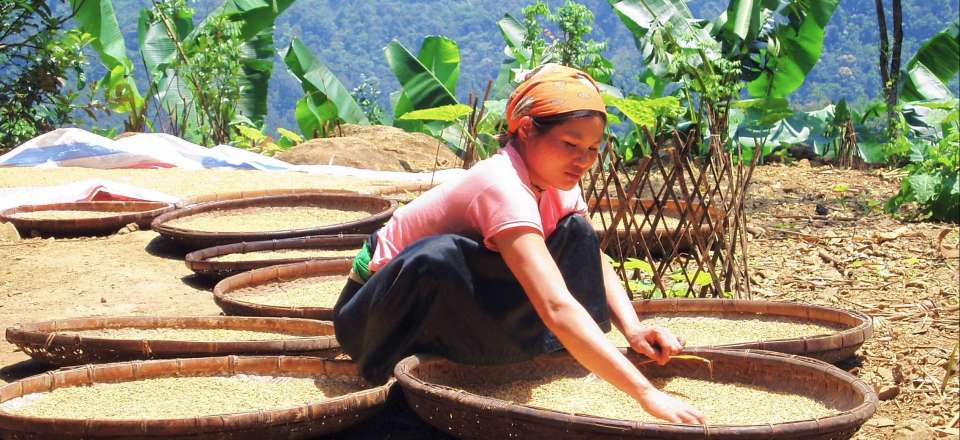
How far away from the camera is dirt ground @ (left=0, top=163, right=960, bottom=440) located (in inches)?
103

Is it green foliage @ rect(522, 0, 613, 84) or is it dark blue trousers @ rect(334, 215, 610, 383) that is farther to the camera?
green foliage @ rect(522, 0, 613, 84)

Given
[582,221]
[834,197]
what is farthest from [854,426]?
[834,197]

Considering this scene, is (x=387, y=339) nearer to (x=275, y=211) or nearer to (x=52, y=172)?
(x=275, y=211)

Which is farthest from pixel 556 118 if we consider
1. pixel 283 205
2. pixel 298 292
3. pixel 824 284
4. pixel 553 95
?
pixel 283 205

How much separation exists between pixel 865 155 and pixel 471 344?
22.3 ft

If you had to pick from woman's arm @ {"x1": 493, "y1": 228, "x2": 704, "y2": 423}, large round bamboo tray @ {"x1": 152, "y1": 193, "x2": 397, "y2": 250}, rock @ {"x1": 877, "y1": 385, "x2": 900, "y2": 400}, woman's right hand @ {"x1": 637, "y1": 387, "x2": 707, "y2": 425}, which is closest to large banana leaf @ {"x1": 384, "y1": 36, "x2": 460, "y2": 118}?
large round bamboo tray @ {"x1": 152, "y1": 193, "x2": 397, "y2": 250}

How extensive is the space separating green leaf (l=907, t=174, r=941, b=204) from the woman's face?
3.20 meters

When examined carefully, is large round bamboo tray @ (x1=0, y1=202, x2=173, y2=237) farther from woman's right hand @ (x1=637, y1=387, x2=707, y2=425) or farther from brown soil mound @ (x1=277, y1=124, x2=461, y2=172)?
woman's right hand @ (x1=637, y1=387, x2=707, y2=425)

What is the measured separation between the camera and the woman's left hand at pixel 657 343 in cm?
212

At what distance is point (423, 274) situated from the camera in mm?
2045

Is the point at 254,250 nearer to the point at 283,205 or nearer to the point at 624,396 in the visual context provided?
the point at 283,205

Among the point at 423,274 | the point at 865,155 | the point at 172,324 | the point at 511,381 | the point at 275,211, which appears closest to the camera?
the point at 423,274

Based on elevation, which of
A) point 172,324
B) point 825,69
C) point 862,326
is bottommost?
point 825,69

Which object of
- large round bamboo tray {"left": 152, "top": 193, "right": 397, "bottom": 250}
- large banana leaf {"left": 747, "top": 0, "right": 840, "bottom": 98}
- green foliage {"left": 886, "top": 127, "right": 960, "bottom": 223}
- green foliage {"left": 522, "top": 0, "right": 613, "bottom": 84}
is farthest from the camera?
large banana leaf {"left": 747, "top": 0, "right": 840, "bottom": 98}
